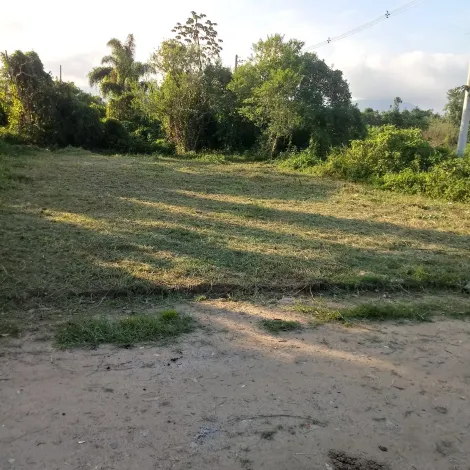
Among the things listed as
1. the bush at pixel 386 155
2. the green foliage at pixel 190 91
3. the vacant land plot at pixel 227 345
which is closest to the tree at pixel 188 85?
the green foliage at pixel 190 91

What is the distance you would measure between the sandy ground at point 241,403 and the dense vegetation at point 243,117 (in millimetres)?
8900

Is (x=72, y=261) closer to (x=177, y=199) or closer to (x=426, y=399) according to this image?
(x=426, y=399)

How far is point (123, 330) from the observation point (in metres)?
3.25

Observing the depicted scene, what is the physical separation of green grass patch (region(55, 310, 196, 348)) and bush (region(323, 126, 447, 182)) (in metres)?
9.51

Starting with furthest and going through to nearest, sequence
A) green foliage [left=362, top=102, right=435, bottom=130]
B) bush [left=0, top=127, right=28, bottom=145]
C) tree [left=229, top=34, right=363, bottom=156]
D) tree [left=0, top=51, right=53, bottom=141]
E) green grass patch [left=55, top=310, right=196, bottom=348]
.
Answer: green foliage [left=362, top=102, right=435, bottom=130], tree [left=0, top=51, right=53, bottom=141], bush [left=0, top=127, right=28, bottom=145], tree [left=229, top=34, right=363, bottom=156], green grass patch [left=55, top=310, right=196, bottom=348]

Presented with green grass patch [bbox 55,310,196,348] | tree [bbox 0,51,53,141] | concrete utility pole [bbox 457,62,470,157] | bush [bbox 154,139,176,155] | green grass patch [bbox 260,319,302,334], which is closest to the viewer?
green grass patch [bbox 55,310,196,348]

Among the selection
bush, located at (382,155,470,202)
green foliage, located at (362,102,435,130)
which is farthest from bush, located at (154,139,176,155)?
bush, located at (382,155,470,202)

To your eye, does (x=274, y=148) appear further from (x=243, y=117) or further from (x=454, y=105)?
(x=454, y=105)

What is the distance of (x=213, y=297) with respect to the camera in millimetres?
3984

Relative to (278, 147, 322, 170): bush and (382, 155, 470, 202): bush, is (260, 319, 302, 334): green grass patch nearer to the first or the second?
(382, 155, 470, 202): bush

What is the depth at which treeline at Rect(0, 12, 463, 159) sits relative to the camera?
15734 millimetres

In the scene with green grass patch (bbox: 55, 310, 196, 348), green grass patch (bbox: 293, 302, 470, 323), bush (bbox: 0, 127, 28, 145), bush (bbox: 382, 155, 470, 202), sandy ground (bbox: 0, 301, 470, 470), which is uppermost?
bush (bbox: 0, 127, 28, 145)

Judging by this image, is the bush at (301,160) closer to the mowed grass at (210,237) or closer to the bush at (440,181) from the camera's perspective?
the bush at (440,181)

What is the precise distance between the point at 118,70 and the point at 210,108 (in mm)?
11797
